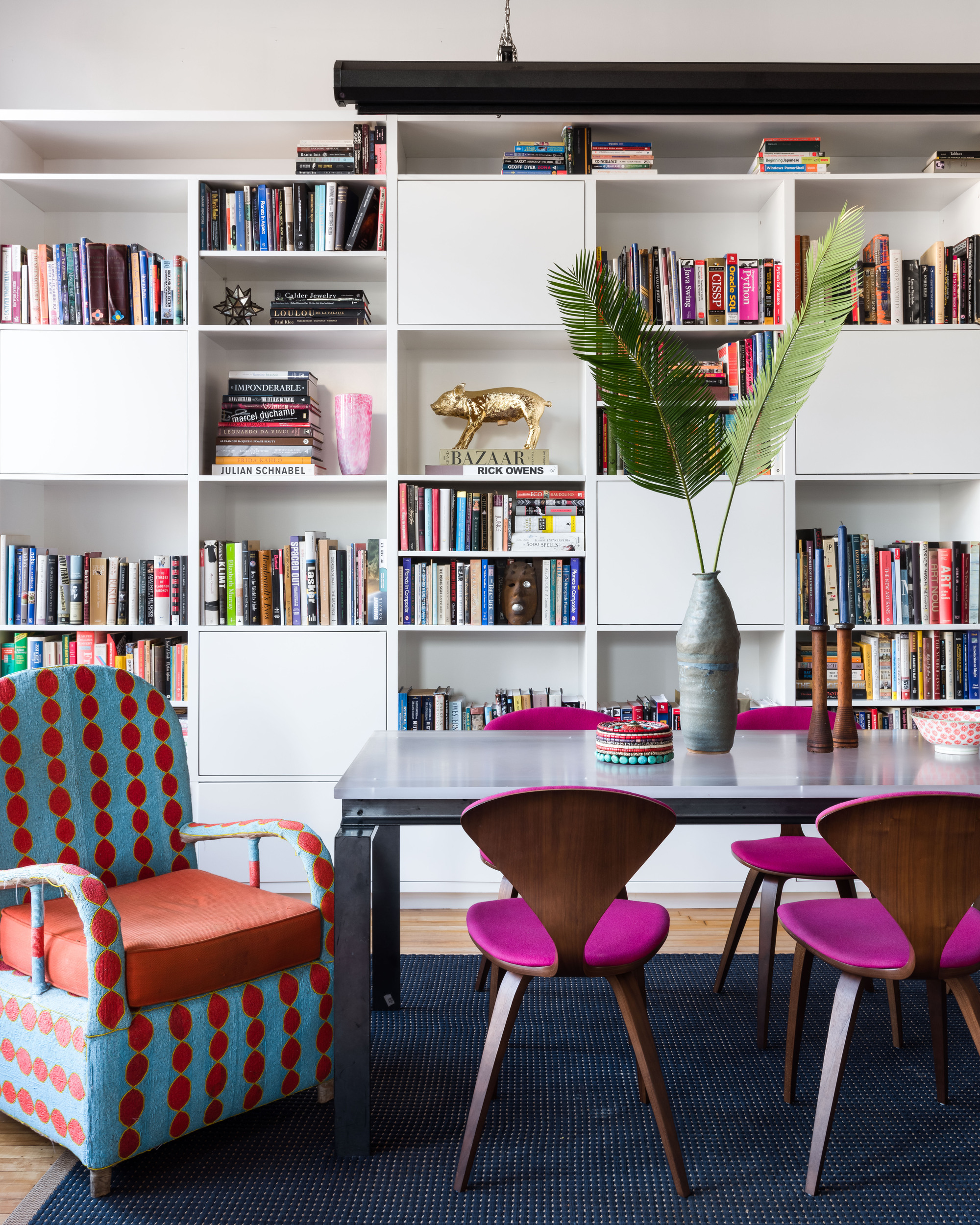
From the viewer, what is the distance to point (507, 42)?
251cm

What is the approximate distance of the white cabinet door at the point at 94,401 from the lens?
345cm

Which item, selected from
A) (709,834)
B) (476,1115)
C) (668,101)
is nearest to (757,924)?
(709,834)

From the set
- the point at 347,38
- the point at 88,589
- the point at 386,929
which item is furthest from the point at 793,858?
the point at 347,38

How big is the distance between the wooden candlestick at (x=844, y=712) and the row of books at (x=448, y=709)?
4.24 ft

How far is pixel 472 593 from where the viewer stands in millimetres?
3523

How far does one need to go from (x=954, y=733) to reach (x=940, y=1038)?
682 mm

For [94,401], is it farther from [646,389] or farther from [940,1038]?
[940,1038]

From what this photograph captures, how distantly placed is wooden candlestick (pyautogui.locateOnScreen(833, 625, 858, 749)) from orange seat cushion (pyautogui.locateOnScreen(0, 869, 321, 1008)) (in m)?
1.33

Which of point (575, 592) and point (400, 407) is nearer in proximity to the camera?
point (575, 592)

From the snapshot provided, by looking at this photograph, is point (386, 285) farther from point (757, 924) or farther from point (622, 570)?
point (757, 924)

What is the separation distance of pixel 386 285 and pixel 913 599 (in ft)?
7.87

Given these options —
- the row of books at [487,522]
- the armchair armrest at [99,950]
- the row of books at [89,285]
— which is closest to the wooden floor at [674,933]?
the armchair armrest at [99,950]

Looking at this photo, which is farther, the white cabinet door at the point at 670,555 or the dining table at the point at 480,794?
the white cabinet door at the point at 670,555

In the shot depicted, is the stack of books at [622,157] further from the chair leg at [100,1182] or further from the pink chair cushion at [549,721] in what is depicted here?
the chair leg at [100,1182]
